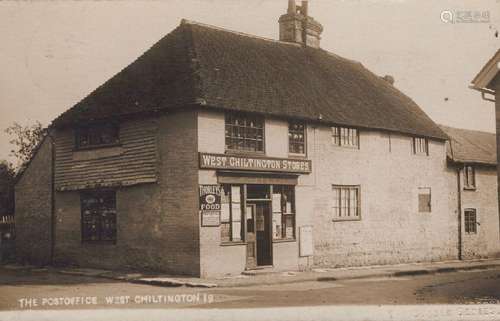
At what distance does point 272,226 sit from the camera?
18.8 meters

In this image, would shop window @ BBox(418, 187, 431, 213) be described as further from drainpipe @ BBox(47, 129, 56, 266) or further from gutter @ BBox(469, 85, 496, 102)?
drainpipe @ BBox(47, 129, 56, 266)

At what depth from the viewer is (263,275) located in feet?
58.2

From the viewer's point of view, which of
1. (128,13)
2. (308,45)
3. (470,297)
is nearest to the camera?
(128,13)

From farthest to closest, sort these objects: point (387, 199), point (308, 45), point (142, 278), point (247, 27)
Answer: point (308, 45), point (387, 199), point (142, 278), point (247, 27)

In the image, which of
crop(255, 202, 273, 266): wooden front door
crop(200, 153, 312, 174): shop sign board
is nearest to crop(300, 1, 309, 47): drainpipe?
crop(200, 153, 312, 174): shop sign board

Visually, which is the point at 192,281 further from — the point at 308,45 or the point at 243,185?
the point at 308,45

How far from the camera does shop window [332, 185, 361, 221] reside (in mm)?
21031

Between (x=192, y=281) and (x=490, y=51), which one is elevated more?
(x=490, y=51)

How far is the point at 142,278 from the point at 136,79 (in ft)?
20.2

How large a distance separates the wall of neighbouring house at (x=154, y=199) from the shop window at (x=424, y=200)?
10.9 meters

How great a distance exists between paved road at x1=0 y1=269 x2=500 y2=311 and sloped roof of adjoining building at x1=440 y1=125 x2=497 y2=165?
31.8ft

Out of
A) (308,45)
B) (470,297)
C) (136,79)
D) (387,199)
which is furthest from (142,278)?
(308,45)

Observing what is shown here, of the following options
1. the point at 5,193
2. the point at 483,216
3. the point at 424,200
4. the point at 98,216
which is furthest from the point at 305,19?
the point at 5,193

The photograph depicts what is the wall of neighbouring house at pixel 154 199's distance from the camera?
1711cm
